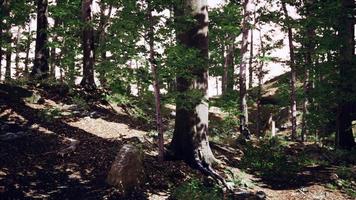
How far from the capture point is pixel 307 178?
12.2 meters

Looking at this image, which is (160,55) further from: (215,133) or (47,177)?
(215,133)

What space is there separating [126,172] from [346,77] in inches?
362

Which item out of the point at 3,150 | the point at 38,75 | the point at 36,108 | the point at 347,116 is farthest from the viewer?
the point at 38,75

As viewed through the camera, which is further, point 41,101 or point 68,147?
point 41,101

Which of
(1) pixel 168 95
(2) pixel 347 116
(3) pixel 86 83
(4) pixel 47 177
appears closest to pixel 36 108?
(3) pixel 86 83

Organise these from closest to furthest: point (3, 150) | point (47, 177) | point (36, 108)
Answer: point (47, 177)
point (3, 150)
point (36, 108)

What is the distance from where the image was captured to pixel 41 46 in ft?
56.8

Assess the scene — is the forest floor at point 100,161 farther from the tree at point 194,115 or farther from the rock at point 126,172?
the tree at point 194,115

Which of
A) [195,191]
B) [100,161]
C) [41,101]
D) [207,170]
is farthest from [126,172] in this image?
[41,101]

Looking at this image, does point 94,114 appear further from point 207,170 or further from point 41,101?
point 207,170

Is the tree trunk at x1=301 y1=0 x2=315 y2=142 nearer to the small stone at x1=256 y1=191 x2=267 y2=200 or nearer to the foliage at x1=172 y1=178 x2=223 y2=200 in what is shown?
the small stone at x1=256 y1=191 x2=267 y2=200

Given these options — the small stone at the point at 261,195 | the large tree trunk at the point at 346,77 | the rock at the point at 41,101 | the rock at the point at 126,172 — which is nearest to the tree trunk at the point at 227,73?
the large tree trunk at the point at 346,77

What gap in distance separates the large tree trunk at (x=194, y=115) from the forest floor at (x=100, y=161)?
599mm

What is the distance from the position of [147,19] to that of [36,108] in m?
6.38
